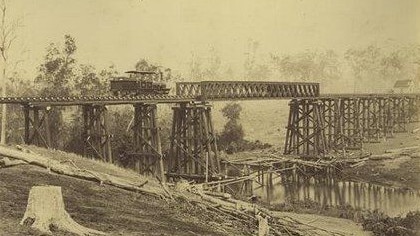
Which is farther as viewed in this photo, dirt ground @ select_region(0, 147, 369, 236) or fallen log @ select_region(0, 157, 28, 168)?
fallen log @ select_region(0, 157, 28, 168)

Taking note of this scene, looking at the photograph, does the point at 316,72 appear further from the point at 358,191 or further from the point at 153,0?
the point at 358,191

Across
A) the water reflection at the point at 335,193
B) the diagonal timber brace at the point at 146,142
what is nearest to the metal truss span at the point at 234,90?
the diagonal timber brace at the point at 146,142

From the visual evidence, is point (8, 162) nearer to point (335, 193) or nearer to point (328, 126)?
point (335, 193)

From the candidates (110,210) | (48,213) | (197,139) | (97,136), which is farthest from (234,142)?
(48,213)

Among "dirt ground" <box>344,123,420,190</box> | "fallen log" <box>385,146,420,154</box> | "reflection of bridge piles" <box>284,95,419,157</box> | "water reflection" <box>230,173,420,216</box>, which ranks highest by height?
"reflection of bridge piles" <box>284,95,419,157</box>

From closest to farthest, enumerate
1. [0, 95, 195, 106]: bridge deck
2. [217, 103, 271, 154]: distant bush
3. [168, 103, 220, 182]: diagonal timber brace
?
[0, 95, 195, 106]: bridge deck → [168, 103, 220, 182]: diagonal timber brace → [217, 103, 271, 154]: distant bush

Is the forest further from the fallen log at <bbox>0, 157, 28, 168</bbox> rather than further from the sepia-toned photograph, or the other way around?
the fallen log at <bbox>0, 157, 28, 168</bbox>

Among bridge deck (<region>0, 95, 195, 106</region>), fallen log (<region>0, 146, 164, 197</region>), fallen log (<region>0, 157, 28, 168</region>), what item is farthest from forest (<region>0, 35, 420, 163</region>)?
fallen log (<region>0, 157, 28, 168</region>)
